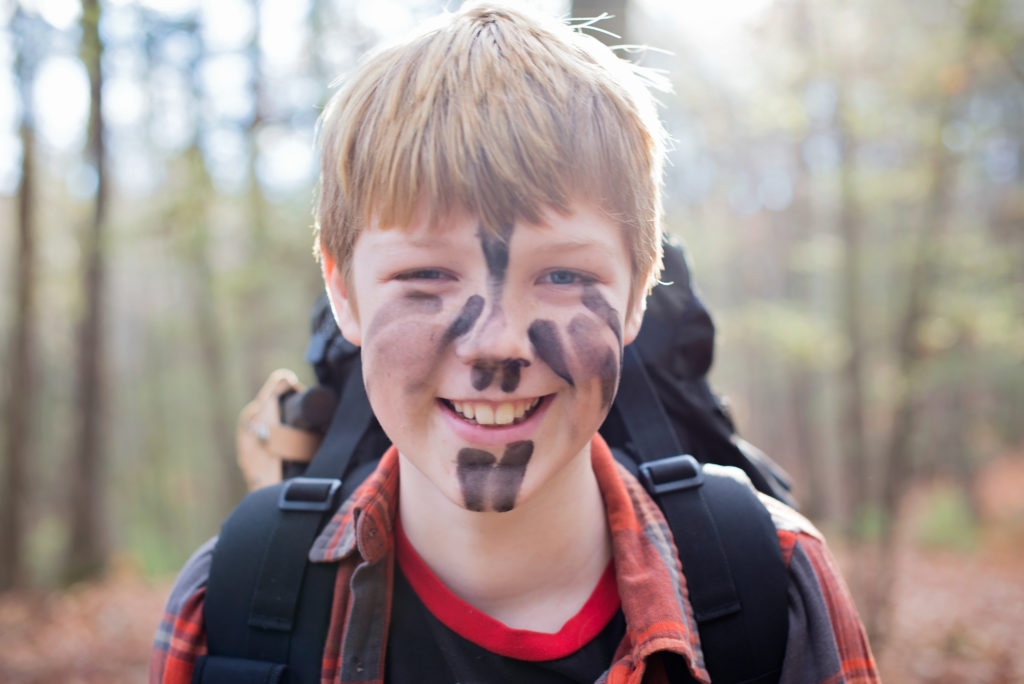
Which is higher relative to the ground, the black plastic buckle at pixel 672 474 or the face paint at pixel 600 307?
the face paint at pixel 600 307

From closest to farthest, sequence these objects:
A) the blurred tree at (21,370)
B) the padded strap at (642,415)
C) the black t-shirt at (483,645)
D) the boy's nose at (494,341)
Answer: the boy's nose at (494,341) < the black t-shirt at (483,645) < the padded strap at (642,415) < the blurred tree at (21,370)

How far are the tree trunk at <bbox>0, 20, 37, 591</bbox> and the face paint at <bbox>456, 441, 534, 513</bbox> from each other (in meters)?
9.50

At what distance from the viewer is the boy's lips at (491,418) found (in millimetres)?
1540

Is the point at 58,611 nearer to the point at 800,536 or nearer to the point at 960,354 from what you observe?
the point at 800,536

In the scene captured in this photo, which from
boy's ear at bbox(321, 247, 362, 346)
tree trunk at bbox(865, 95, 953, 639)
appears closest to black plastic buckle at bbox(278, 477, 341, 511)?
boy's ear at bbox(321, 247, 362, 346)

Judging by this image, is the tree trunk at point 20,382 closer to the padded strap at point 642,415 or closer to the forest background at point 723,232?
the forest background at point 723,232

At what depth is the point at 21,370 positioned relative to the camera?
9367mm

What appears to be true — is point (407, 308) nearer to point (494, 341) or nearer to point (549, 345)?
point (494, 341)

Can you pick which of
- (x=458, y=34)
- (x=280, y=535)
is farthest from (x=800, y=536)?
(x=458, y=34)

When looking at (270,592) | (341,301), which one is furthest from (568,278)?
(270,592)

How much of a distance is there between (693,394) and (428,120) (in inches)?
44.9

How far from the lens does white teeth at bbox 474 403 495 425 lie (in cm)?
154

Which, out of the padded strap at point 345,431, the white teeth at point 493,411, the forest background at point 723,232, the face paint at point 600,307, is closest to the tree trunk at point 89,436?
the forest background at point 723,232

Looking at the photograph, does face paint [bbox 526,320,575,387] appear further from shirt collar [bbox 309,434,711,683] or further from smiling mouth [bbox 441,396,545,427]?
shirt collar [bbox 309,434,711,683]
